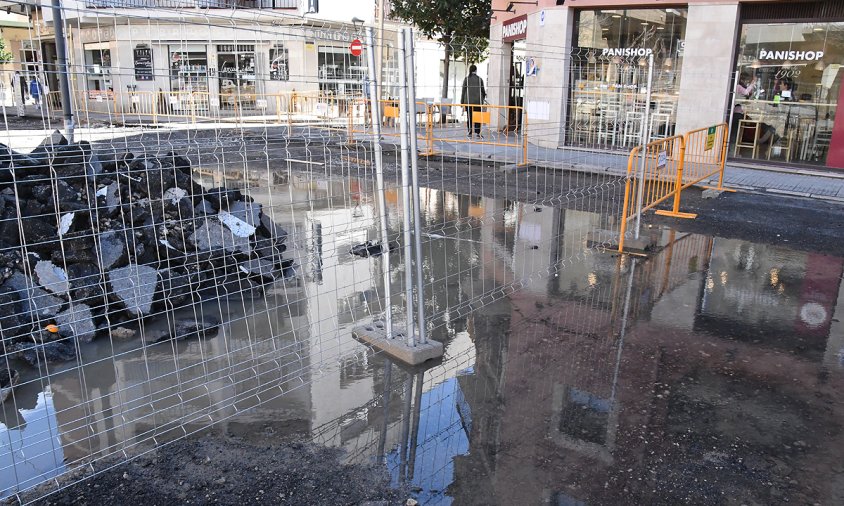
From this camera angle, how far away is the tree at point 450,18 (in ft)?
74.0

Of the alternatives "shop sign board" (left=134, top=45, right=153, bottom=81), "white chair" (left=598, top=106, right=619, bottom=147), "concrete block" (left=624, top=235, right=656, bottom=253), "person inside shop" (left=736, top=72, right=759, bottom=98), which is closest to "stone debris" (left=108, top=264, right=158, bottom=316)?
"shop sign board" (left=134, top=45, right=153, bottom=81)

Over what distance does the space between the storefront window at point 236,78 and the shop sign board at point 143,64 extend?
0.47 metres

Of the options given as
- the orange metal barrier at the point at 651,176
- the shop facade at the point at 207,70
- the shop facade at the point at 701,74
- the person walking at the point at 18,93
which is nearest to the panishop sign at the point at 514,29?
the shop facade at the point at 701,74

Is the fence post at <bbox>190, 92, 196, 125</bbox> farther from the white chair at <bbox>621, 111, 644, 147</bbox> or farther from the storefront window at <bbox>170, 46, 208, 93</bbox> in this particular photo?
the white chair at <bbox>621, 111, 644, 147</bbox>

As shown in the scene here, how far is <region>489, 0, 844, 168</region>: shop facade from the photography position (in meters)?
14.9

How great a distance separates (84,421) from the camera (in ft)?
15.2

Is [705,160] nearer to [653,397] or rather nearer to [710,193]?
[710,193]

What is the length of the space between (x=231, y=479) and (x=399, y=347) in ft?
6.36

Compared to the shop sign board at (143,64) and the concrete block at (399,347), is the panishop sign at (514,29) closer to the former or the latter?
the concrete block at (399,347)

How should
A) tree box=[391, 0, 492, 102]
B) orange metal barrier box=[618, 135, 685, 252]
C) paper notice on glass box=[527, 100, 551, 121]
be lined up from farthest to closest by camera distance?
tree box=[391, 0, 492, 102] < paper notice on glass box=[527, 100, 551, 121] < orange metal barrier box=[618, 135, 685, 252]

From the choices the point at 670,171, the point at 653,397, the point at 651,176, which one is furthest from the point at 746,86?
the point at 653,397

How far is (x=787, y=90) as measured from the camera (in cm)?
1540

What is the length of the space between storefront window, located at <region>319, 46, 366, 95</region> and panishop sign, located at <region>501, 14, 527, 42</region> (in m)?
15.7

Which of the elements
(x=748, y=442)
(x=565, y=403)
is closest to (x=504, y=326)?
(x=565, y=403)
